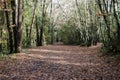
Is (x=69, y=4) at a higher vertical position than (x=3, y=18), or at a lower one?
higher

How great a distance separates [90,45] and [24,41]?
36.2ft

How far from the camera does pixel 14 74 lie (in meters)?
10.8

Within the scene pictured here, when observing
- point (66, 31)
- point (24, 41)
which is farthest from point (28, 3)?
point (66, 31)

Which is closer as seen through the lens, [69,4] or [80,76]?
[80,76]

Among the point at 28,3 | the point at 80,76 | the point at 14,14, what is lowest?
the point at 80,76

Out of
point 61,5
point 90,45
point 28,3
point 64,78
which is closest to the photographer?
point 64,78

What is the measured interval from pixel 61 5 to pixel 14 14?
39.6 m

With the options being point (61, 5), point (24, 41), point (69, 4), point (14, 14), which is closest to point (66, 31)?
point (61, 5)

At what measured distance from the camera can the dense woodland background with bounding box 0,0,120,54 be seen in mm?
19703

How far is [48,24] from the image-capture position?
193 feet

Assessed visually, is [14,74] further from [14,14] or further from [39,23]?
[39,23]

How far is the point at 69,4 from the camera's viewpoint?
5297 cm

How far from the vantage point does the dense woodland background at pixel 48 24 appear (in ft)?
64.6

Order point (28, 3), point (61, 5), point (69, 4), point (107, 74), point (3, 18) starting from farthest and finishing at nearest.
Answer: point (61, 5), point (69, 4), point (28, 3), point (3, 18), point (107, 74)
